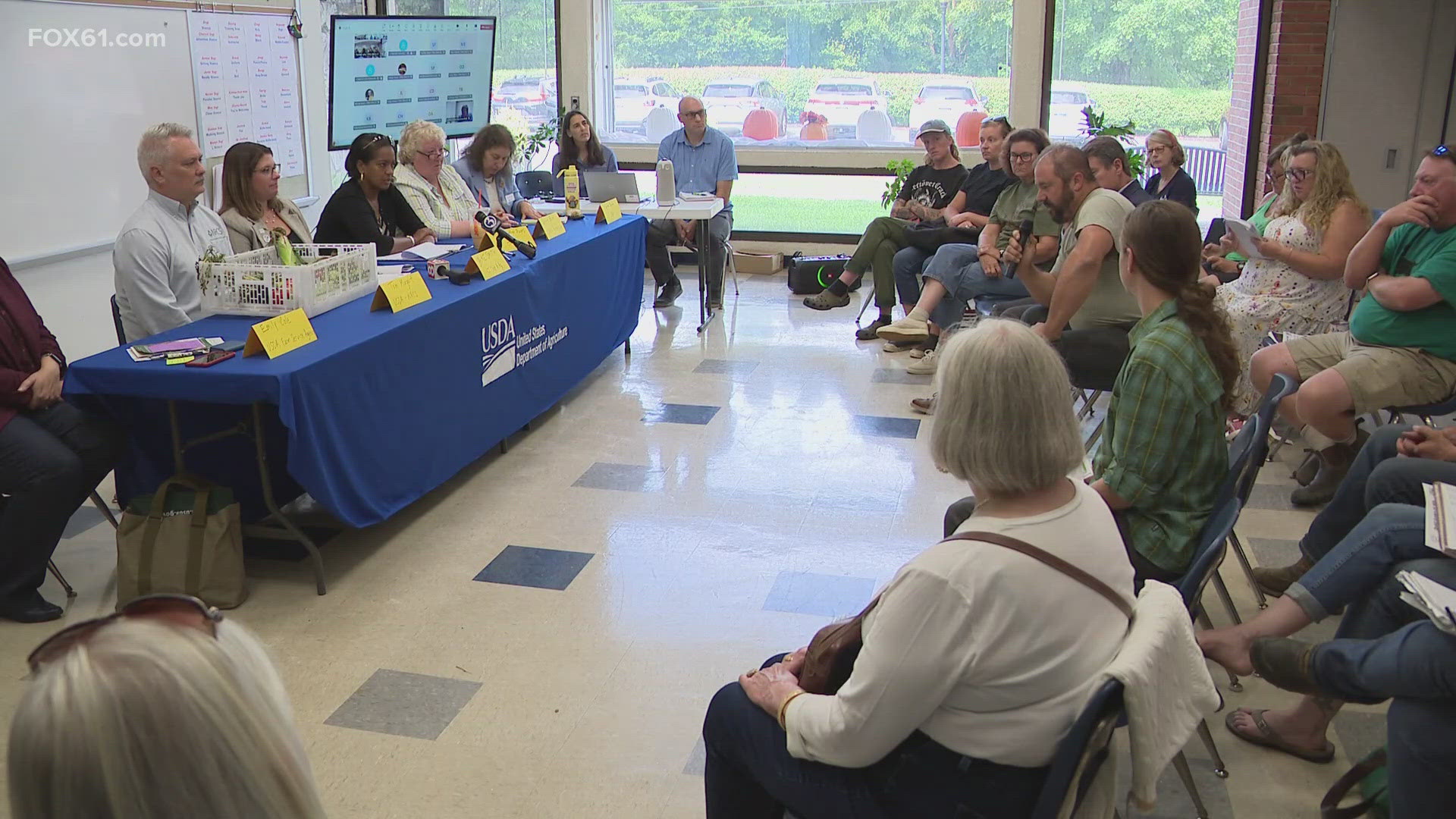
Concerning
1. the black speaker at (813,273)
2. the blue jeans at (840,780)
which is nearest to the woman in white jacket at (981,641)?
the blue jeans at (840,780)

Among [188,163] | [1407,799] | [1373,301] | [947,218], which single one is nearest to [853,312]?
[947,218]

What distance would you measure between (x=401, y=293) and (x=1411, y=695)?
117 inches

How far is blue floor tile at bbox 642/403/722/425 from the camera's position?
483 centimetres

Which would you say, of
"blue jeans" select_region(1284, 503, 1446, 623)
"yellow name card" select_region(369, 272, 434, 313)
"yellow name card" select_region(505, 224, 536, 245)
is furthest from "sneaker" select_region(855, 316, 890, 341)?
"blue jeans" select_region(1284, 503, 1446, 623)

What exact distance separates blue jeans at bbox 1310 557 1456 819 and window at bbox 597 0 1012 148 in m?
6.30

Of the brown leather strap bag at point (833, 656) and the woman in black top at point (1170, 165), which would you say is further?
the woman in black top at point (1170, 165)

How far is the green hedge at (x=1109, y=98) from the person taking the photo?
7684 mm

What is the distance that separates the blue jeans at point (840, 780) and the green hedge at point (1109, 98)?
678cm

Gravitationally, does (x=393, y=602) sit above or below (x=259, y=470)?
below

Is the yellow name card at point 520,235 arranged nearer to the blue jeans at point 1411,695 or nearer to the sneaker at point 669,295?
the sneaker at point 669,295

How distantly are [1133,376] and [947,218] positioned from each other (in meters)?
4.01

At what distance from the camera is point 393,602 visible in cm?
321

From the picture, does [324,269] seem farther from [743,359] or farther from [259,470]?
[743,359]

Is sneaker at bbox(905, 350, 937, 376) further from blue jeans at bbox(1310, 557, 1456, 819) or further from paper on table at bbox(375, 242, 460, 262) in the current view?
blue jeans at bbox(1310, 557, 1456, 819)
